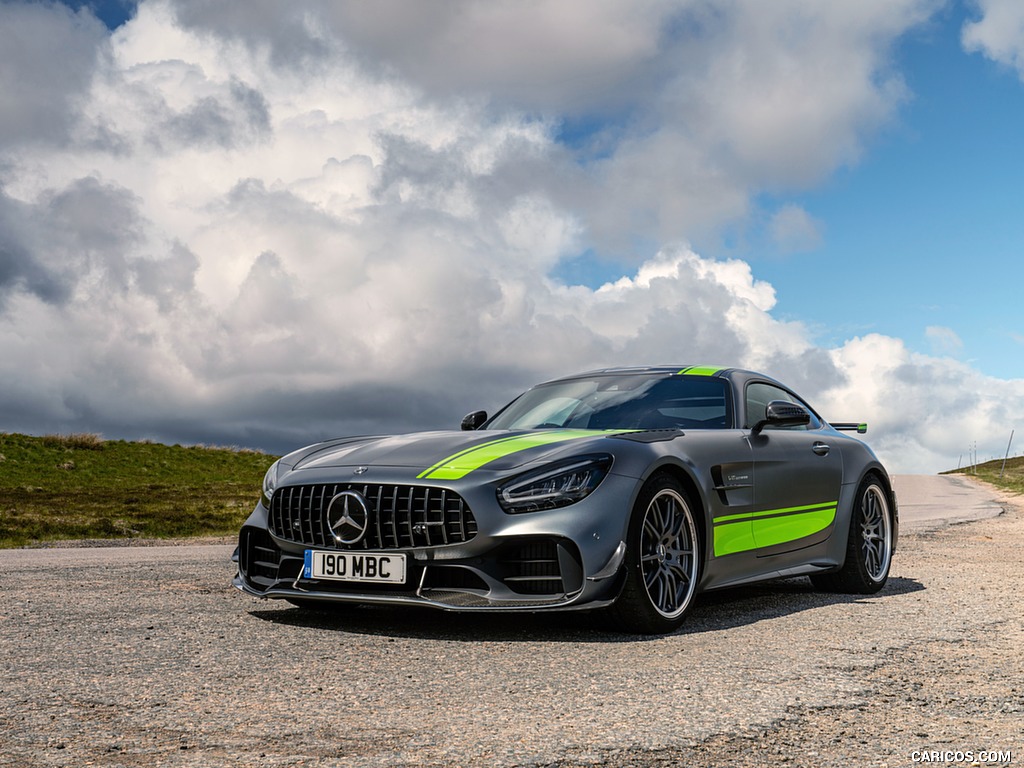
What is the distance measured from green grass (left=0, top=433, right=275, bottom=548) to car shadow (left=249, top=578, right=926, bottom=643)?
11109 millimetres

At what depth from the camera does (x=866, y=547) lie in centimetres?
762

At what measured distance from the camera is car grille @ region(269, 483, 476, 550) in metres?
5.17

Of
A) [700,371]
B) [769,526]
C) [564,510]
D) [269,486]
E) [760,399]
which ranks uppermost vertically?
[700,371]

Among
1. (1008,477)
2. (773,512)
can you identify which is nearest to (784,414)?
(773,512)

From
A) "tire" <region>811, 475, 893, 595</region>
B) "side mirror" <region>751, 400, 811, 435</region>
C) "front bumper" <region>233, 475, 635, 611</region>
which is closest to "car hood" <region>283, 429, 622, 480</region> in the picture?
"front bumper" <region>233, 475, 635, 611</region>

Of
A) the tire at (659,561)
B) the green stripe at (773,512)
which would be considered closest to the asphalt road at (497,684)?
the tire at (659,561)

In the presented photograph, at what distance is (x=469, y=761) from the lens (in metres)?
3.01

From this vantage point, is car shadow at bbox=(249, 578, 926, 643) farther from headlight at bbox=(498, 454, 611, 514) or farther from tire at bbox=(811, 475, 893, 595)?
headlight at bbox=(498, 454, 611, 514)

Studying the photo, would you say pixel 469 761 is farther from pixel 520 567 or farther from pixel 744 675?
pixel 520 567

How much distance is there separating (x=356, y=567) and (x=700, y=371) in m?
2.79

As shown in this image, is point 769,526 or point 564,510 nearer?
point 564,510

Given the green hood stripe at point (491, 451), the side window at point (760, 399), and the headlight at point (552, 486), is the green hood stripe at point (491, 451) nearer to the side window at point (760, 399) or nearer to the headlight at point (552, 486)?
the headlight at point (552, 486)

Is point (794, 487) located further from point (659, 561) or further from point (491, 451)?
point (491, 451)

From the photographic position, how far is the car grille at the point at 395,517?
517 centimetres
